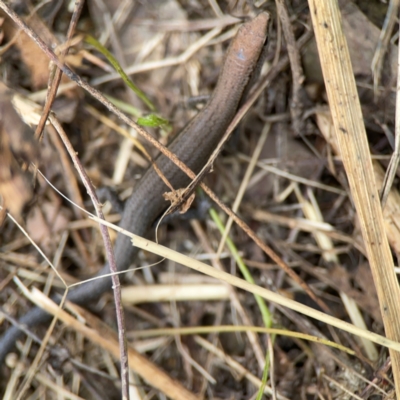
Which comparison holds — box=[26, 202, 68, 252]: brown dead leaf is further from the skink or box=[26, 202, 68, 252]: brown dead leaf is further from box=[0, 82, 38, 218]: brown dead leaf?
box=[0, 82, 38, 218]: brown dead leaf

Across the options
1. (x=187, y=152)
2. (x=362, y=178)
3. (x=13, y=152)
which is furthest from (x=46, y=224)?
(x=362, y=178)

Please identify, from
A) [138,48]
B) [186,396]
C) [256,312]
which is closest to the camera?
[186,396]

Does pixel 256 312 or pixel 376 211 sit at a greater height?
pixel 376 211

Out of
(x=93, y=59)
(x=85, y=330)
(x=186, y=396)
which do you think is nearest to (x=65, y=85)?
(x=93, y=59)

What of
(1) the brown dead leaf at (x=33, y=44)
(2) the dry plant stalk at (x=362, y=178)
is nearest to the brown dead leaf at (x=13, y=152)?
(1) the brown dead leaf at (x=33, y=44)

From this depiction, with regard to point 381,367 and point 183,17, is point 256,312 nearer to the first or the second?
point 381,367

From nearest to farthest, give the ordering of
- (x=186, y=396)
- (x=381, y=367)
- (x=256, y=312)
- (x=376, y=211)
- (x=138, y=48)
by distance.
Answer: (x=376, y=211) → (x=381, y=367) → (x=186, y=396) → (x=256, y=312) → (x=138, y=48)
